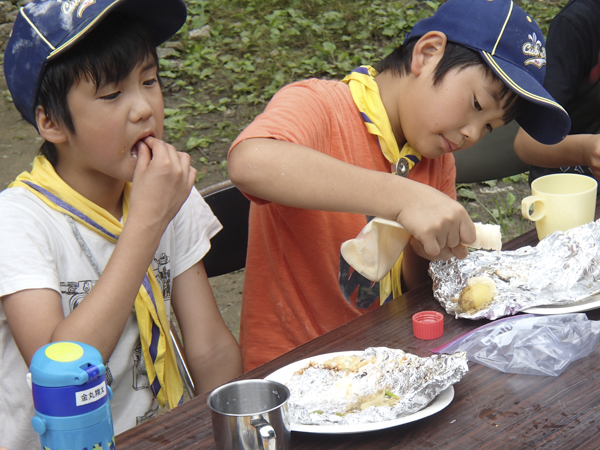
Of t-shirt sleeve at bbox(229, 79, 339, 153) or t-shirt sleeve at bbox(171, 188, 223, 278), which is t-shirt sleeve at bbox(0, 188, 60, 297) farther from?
t-shirt sleeve at bbox(229, 79, 339, 153)

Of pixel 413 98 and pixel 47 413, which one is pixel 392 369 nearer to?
pixel 47 413

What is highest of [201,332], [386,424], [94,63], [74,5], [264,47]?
[74,5]

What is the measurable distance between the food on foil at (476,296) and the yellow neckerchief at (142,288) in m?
0.73

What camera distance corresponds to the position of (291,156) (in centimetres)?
140

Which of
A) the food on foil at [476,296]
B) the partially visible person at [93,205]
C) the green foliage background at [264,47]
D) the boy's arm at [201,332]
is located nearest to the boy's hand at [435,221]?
the food on foil at [476,296]

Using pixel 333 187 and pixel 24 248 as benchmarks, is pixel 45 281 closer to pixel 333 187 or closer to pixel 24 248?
pixel 24 248

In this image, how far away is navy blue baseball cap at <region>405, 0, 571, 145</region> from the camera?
154cm

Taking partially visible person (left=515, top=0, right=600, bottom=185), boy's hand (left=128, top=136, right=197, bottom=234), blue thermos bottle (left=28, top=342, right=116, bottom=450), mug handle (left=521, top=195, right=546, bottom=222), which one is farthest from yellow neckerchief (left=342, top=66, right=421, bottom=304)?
blue thermos bottle (left=28, top=342, right=116, bottom=450)

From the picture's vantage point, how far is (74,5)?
4.46 ft

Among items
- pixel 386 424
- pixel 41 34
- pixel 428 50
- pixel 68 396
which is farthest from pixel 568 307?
pixel 41 34

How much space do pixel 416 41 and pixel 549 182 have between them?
1.87ft

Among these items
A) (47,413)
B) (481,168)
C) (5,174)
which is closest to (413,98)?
(47,413)

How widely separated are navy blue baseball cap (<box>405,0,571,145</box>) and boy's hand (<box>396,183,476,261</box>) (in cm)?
38

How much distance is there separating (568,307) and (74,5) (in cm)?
127
